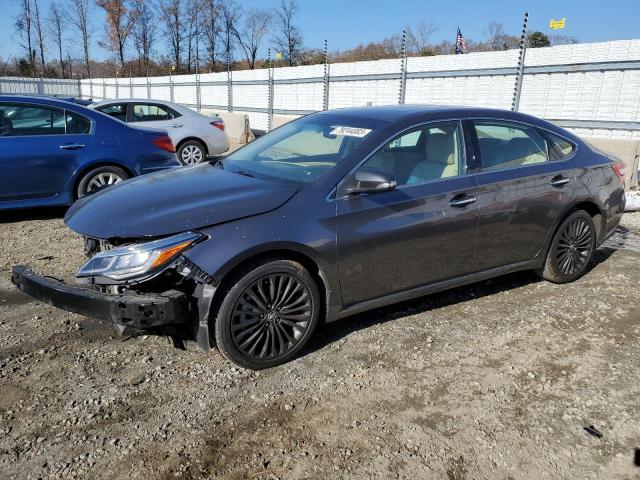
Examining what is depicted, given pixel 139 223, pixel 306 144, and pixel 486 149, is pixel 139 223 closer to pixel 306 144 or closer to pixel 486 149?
pixel 306 144

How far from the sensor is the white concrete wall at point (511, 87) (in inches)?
358

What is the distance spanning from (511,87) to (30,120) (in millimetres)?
8622

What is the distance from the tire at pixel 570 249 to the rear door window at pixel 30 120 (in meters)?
5.80

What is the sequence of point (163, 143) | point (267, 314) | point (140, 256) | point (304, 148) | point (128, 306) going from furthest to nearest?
point (163, 143), point (304, 148), point (267, 314), point (140, 256), point (128, 306)

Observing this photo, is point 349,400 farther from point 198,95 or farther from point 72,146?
point 198,95

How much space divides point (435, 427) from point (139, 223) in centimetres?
205

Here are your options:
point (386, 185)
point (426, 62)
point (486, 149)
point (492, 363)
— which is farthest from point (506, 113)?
point (426, 62)

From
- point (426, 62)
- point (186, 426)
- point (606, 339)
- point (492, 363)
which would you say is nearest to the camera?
point (186, 426)

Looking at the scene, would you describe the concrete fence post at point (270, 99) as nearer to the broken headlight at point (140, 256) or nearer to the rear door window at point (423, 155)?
the rear door window at point (423, 155)

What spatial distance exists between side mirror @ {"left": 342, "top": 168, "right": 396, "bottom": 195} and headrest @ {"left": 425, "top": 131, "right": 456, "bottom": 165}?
73 centimetres

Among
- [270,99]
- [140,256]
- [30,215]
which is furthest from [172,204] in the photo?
[270,99]

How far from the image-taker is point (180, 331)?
3.39 m

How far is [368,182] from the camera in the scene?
3547 mm

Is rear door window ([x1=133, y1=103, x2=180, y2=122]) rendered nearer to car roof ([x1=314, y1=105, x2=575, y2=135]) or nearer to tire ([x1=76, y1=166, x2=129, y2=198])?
tire ([x1=76, y1=166, x2=129, y2=198])
